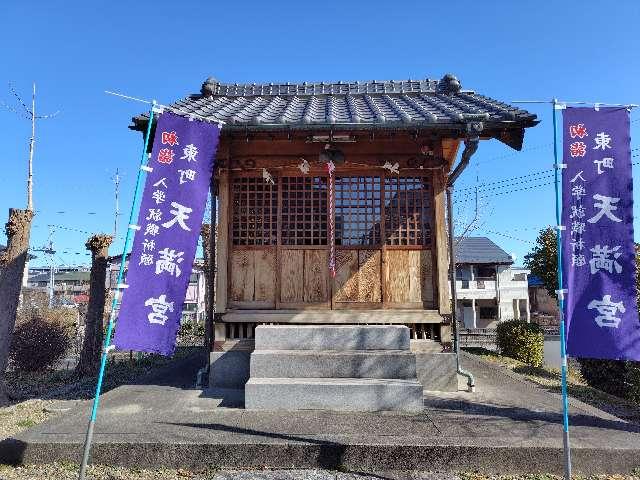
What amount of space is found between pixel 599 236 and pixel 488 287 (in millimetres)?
38468

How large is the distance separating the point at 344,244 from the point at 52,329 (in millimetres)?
10058

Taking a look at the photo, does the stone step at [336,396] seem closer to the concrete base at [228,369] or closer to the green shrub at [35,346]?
the concrete base at [228,369]

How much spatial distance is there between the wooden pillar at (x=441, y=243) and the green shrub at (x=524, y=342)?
7.35m

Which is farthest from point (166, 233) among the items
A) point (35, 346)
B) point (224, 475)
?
point (35, 346)

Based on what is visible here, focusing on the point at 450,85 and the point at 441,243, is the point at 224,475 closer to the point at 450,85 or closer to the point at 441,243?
the point at 441,243

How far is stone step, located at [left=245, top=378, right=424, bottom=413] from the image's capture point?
20.6 ft

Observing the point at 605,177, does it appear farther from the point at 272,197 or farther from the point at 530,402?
the point at 272,197

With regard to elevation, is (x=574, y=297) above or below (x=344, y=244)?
below

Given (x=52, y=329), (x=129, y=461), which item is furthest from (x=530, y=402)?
(x=52, y=329)

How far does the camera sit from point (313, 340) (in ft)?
24.0

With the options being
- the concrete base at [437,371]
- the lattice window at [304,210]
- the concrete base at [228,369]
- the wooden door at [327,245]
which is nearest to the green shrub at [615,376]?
the concrete base at [437,371]

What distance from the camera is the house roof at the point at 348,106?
23.7 ft

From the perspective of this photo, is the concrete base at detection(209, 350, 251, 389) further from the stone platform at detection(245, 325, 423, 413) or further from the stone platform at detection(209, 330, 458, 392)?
the stone platform at detection(245, 325, 423, 413)

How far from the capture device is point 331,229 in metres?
8.01
